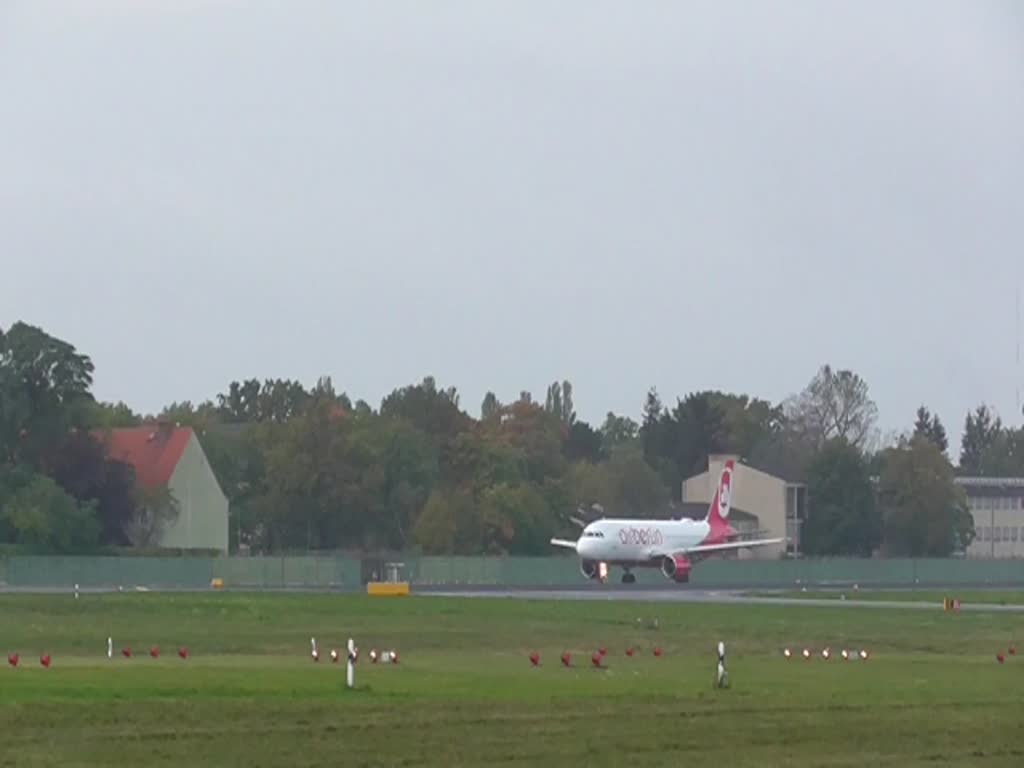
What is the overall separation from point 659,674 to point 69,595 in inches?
1761

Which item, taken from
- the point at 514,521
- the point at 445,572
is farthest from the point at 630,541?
the point at 514,521

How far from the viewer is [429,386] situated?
178m

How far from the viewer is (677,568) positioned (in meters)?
111

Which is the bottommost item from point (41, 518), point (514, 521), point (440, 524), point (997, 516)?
point (41, 518)

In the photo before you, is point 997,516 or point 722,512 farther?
point 997,516

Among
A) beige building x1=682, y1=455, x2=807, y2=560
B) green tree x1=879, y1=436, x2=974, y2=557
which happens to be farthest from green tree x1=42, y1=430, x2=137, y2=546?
green tree x1=879, y1=436, x2=974, y2=557

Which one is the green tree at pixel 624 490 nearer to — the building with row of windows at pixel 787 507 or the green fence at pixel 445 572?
the building with row of windows at pixel 787 507

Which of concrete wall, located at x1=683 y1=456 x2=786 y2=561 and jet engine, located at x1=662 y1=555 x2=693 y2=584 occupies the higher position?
concrete wall, located at x1=683 y1=456 x2=786 y2=561

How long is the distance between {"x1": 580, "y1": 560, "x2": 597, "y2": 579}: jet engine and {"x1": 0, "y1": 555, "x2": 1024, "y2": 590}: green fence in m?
1.36

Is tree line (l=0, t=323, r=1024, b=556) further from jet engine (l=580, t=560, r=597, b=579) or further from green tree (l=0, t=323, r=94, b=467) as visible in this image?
jet engine (l=580, t=560, r=597, b=579)

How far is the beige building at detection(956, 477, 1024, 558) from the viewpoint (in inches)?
7072

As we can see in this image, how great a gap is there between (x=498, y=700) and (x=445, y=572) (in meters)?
84.6

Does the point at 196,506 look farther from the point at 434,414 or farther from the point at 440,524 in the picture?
the point at 434,414

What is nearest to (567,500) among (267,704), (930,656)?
(930,656)
